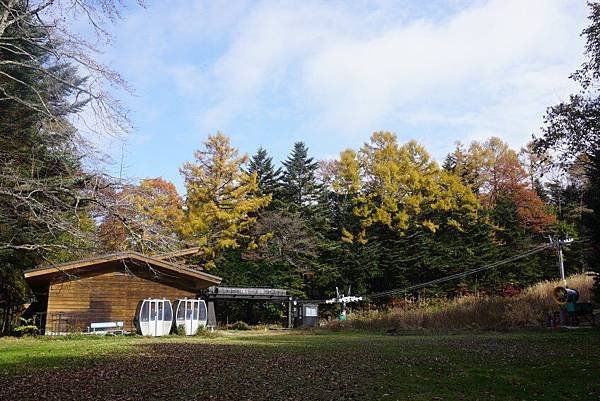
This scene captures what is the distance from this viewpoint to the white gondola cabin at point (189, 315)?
77.6ft

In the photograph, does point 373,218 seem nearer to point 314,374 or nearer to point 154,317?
point 154,317

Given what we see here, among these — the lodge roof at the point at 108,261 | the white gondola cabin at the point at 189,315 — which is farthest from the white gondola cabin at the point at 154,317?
the lodge roof at the point at 108,261

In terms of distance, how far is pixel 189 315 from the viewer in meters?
23.9

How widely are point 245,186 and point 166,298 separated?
12581mm

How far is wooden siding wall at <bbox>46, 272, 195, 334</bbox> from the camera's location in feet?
75.2

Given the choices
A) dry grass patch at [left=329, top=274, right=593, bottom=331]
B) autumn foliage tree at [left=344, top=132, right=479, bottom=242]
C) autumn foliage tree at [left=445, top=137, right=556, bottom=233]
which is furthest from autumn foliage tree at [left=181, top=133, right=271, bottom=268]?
autumn foliage tree at [left=445, top=137, right=556, bottom=233]

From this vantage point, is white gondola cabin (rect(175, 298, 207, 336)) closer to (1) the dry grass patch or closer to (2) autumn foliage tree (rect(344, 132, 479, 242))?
(1) the dry grass patch

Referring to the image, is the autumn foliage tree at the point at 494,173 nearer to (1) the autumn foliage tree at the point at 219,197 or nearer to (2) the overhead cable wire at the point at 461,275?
(2) the overhead cable wire at the point at 461,275

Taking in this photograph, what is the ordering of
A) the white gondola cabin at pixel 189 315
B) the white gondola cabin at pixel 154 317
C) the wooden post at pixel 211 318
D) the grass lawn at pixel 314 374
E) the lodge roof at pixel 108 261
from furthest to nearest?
→ the wooden post at pixel 211 318
the white gondola cabin at pixel 189 315
the white gondola cabin at pixel 154 317
the lodge roof at pixel 108 261
the grass lawn at pixel 314 374

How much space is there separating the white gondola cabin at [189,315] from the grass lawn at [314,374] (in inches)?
415

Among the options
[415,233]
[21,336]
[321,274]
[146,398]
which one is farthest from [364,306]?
[146,398]

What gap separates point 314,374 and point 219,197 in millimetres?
27933

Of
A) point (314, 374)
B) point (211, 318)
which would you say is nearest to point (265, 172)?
point (211, 318)

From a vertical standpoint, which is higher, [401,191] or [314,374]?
[401,191]
